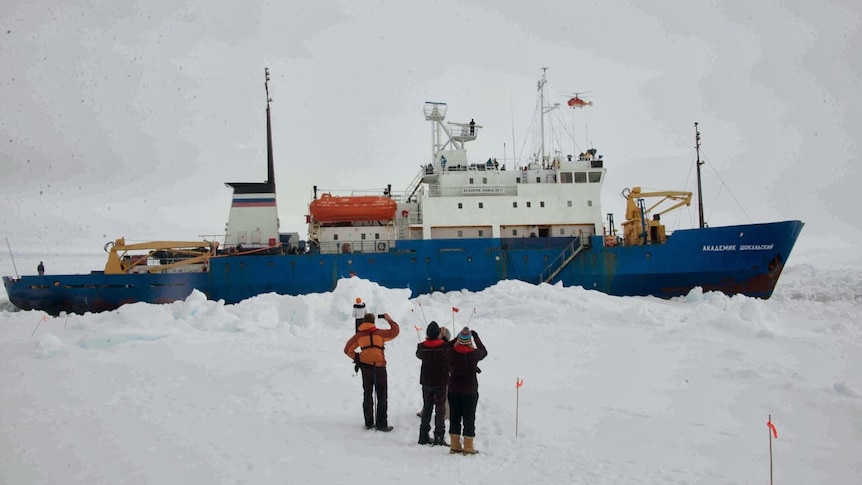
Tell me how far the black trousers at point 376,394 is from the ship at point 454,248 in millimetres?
13850

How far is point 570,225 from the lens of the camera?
21484mm

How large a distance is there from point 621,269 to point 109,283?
18.3 m

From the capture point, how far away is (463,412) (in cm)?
498

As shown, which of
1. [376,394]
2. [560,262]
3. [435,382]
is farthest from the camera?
[560,262]

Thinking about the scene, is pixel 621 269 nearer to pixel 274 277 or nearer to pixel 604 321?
pixel 604 321

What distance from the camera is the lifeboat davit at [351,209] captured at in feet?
69.4

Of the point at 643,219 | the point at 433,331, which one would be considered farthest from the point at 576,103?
the point at 433,331

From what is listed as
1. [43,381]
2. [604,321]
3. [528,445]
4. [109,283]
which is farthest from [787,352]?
[109,283]

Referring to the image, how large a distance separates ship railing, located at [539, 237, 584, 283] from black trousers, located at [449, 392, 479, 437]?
1525 cm

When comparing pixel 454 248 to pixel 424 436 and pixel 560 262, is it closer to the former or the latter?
pixel 560 262

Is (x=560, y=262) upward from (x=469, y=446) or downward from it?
upward

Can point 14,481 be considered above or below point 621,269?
below

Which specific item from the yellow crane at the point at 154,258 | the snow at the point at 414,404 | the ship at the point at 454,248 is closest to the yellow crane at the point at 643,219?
the ship at the point at 454,248

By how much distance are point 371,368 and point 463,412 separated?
1.09 metres
